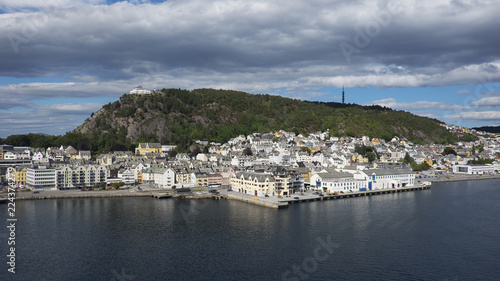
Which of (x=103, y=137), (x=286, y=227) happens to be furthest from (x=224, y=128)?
(x=286, y=227)

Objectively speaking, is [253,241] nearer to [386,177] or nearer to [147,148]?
[386,177]

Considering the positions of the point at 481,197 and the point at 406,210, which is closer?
the point at 406,210

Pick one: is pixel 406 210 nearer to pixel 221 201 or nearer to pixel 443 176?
pixel 221 201

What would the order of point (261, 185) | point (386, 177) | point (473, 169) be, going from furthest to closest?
point (473, 169), point (386, 177), point (261, 185)

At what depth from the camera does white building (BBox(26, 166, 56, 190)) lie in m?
33.9

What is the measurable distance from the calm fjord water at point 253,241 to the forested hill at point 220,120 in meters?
33.6

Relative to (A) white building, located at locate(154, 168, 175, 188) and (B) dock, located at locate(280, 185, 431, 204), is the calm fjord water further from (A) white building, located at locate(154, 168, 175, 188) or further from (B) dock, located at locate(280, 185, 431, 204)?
(A) white building, located at locate(154, 168, 175, 188)

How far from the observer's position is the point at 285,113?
81.4 meters

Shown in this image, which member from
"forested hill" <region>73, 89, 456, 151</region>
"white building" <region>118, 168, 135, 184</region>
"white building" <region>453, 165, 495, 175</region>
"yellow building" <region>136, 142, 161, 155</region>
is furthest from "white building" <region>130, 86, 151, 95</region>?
"white building" <region>453, 165, 495, 175</region>

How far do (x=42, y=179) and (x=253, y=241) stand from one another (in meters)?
22.8

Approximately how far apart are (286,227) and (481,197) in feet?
63.7

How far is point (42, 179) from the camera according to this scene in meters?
34.1

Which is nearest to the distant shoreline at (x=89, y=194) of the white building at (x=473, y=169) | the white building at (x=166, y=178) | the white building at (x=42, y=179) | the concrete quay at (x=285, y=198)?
the white building at (x=42, y=179)

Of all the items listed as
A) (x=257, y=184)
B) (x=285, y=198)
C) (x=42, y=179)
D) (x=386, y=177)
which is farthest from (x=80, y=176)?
(x=386, y=177)
